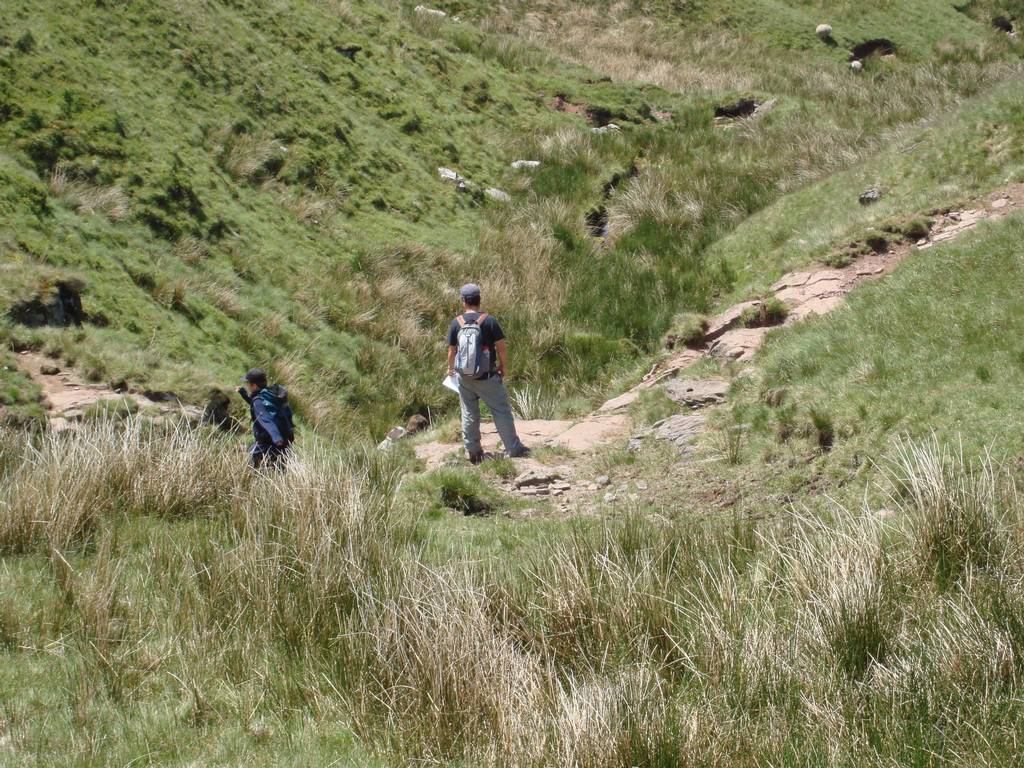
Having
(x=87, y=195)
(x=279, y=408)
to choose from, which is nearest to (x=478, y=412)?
(x=279, y=408)

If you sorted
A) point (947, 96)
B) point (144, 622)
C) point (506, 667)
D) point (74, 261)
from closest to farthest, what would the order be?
1. point (506, 667)
2. point (144, 622)
3. point (74, 261)
4. point (947, 96)

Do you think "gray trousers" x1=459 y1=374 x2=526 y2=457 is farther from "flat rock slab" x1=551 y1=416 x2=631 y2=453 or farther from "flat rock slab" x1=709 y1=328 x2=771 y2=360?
"flat rock slab" x1=709 y1=328 x2=771 y2=360

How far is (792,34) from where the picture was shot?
91.0ft

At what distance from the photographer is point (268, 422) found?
7.23 metres

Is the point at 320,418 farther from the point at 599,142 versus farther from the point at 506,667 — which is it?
the point at 599,142

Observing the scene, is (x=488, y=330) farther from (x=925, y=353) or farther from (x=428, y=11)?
(x=428, y=11)

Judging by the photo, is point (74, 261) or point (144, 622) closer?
point (144, 622)

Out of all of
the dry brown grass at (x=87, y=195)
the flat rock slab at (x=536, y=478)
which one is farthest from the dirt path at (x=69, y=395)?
the flat rock slab at (x=536, y=478)

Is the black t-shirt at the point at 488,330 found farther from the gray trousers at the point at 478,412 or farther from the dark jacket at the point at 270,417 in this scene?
the dark jacket at the point at 270,417

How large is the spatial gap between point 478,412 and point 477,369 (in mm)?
489

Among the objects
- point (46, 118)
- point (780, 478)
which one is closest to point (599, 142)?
point (46, 118)

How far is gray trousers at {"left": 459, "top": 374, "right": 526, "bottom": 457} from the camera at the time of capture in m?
8.63

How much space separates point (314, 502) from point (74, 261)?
4.71 m

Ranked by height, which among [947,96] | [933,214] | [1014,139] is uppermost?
[947,96]
